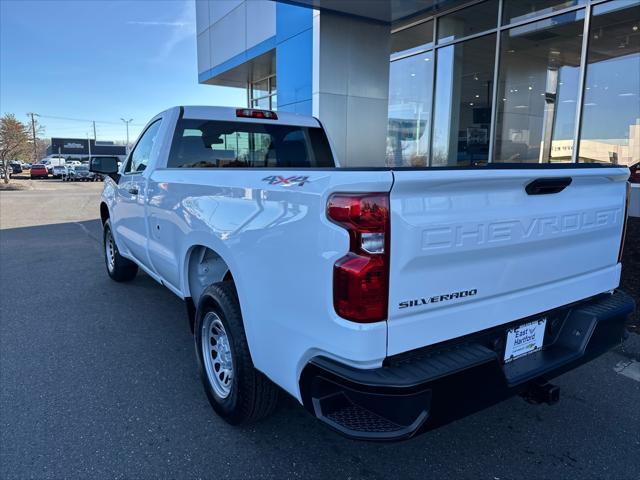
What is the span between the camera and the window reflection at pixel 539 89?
29.5ft

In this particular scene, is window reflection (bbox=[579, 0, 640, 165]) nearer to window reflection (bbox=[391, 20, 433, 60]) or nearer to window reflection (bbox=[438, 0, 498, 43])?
window reflection (bbox=[438, 0, 498, 43])

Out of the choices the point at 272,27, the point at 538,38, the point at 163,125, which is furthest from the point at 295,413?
the point at 272,27

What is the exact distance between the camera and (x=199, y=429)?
2822mm

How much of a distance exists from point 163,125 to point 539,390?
359 cm

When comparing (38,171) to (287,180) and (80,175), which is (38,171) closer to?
(80,175)

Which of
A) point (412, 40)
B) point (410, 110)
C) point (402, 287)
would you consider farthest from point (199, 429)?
point (412, 40)

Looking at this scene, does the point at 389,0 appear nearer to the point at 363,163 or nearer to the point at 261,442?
the point at 363,163

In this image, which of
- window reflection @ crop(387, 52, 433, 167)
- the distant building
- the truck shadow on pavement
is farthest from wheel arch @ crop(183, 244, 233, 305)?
the distant building

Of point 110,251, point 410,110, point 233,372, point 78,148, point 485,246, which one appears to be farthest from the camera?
point 78,148

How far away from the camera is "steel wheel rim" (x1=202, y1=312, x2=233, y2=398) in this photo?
2.88 meters

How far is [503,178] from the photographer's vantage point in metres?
2.02

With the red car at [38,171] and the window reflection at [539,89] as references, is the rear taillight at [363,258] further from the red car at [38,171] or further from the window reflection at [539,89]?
the red car at [38,171]

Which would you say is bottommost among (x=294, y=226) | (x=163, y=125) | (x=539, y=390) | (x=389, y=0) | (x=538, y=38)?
(x=539, y=390)

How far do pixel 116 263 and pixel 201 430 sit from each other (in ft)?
12.0
